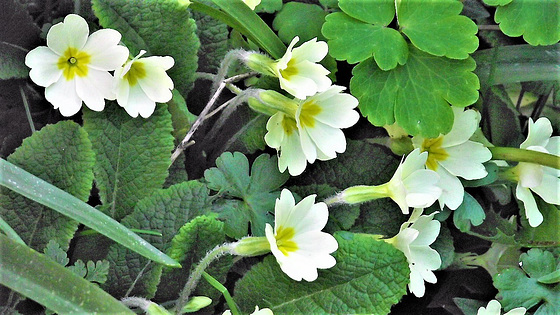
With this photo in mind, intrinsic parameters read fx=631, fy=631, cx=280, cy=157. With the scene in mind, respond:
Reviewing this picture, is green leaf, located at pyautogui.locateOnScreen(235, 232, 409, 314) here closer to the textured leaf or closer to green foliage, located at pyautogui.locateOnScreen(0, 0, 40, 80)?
the textured leaf

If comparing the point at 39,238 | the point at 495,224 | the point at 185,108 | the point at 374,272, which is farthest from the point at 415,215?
the point at 39,238

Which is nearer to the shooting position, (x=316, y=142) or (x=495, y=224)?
(x=316, y=142)

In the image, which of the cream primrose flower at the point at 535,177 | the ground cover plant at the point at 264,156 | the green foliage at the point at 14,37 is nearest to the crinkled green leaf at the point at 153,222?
the ground cover plant at the point at 264,156

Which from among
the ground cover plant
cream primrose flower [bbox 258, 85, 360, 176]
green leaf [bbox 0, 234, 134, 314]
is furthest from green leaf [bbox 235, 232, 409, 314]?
green leaf [bbox 0, 234, 134, 314]

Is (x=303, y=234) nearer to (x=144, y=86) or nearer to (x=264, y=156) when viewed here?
(x=264, y=156)

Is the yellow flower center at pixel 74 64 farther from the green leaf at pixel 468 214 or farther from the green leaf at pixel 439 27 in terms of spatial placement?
the green leaf at pixel 468 214

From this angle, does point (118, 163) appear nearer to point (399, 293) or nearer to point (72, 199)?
point (72, 199)

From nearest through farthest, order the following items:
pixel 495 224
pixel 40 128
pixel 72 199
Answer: pixel 72 199
pixel 40 128
pixel 495 224
